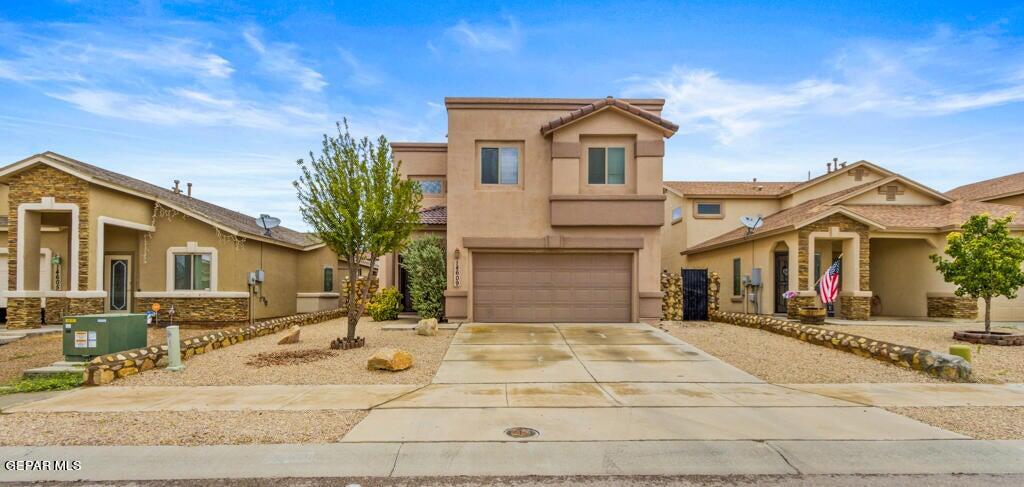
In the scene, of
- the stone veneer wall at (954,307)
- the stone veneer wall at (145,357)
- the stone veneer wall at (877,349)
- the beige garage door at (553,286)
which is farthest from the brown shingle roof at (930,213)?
the stone veneer wall at (145,357)

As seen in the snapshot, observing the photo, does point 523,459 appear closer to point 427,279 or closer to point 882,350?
point 882,350

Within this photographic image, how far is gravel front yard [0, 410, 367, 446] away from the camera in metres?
6.11

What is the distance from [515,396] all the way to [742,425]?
3.03 m

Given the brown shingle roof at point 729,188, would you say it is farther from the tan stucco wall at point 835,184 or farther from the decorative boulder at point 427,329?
the decorative boulder at point 427,329

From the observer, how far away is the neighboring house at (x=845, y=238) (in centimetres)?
1802

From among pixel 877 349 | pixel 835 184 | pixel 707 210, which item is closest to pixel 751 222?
pixel 707 210

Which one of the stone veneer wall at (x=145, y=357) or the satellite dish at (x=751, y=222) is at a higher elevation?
the satellite dish at (x=751, y=222)

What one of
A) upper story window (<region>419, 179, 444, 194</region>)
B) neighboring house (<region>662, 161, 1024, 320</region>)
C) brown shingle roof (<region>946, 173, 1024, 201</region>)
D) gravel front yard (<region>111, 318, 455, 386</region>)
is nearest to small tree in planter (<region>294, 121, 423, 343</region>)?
gravel front yard (<region>111, 318, 455, 386</region>)

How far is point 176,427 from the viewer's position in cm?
657

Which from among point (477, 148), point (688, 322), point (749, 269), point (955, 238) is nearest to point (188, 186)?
point (477, 148)

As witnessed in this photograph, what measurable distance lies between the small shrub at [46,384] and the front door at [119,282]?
9450 mm

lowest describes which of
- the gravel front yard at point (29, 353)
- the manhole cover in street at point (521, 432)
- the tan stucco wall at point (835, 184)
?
the gravel front yard at point (29, 353)

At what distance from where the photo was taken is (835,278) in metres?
15.8

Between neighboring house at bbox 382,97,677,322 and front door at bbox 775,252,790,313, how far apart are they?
257 inches
